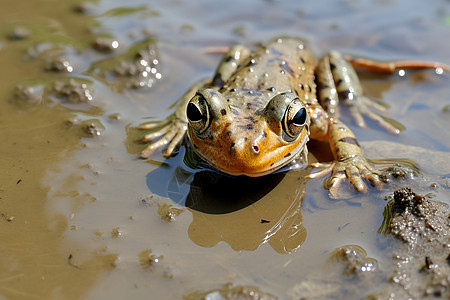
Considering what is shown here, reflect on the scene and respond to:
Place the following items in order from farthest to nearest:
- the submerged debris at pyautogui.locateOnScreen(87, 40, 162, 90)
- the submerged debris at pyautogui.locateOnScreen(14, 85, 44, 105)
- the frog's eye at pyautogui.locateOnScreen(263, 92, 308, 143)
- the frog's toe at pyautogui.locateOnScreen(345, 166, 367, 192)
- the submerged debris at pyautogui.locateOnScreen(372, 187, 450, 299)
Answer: the submerged debris at pyautogui.locateOnScreen(87, 40, 162, 90) < the submerged debris at pyautogui.locateOnScreen(14, 85, 44, 105) < the frog's toe at pyautogui.locateOnScreen(345, 166, 367, 192) < the frog's eye at pyautogui.locateOnScreen(263, 92, 308, 143) < the submerged debris at pyautogui.locateOnScreen(372, 187, 450, 299)

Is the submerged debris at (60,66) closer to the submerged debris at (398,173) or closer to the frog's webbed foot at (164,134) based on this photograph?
the frog's webbed foot at (164,134)

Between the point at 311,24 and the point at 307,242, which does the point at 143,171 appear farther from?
the point at 311,24

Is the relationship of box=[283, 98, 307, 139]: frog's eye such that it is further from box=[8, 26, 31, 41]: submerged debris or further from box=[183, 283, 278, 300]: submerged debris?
box=[8, 26, 31, 41]: submerged debris

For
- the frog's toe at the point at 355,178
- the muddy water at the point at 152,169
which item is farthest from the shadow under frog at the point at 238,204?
the frog's toe at the point at 355,178

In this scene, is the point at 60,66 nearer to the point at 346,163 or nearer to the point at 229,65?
the point at 229,65

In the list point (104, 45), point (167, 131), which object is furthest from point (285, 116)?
point (104, 45)

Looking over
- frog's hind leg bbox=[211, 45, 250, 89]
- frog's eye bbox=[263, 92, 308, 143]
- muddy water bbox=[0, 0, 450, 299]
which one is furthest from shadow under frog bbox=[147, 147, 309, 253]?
frog's hind leg bbox=[211, 45, 250, 89]

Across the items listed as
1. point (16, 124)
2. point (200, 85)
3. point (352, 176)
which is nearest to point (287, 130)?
point (352, 176)

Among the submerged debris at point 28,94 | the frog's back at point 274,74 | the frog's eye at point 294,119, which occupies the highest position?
the frog's eye at point 294,119
